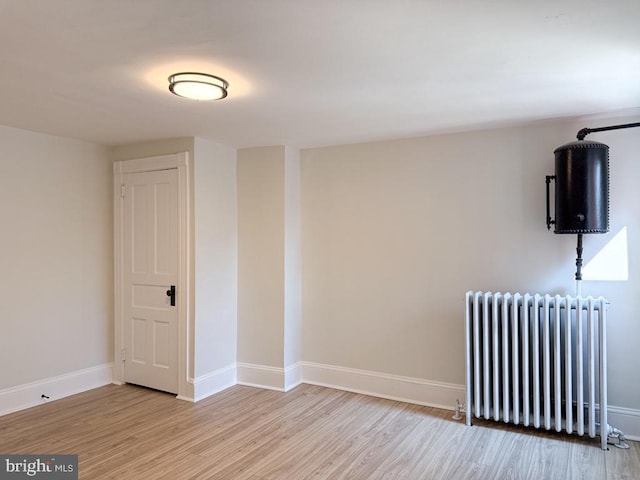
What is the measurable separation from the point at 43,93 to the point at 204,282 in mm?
1945

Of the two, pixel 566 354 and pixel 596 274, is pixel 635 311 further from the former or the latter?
pixel 566 354

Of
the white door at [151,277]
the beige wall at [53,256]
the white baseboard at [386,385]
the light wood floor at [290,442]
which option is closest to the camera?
the light wood floor at [290,442]

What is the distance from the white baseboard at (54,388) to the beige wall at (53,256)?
5 centimetres

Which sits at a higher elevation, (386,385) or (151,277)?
(151,277)

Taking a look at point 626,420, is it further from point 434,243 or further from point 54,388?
point 54,388

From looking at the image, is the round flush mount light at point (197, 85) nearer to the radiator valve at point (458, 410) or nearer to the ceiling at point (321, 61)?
the ceiling at point (321, 61)

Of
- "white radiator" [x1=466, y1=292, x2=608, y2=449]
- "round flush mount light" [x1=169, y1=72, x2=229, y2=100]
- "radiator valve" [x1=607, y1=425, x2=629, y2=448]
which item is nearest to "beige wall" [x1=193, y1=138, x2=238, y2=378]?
"round flush mount light" [x1=169, y1=72, x2=229, y2=100]

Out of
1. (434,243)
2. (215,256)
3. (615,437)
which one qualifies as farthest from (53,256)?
(615,437)

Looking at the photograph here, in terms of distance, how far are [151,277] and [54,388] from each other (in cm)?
124

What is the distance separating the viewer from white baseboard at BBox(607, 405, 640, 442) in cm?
313

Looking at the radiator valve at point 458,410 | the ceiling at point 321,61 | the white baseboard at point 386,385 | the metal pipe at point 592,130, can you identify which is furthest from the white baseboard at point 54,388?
the metal pipe at point 592,130

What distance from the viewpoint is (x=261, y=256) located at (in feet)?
14.2

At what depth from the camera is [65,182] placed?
4.04 meters

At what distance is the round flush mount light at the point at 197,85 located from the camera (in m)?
→ 2.42
